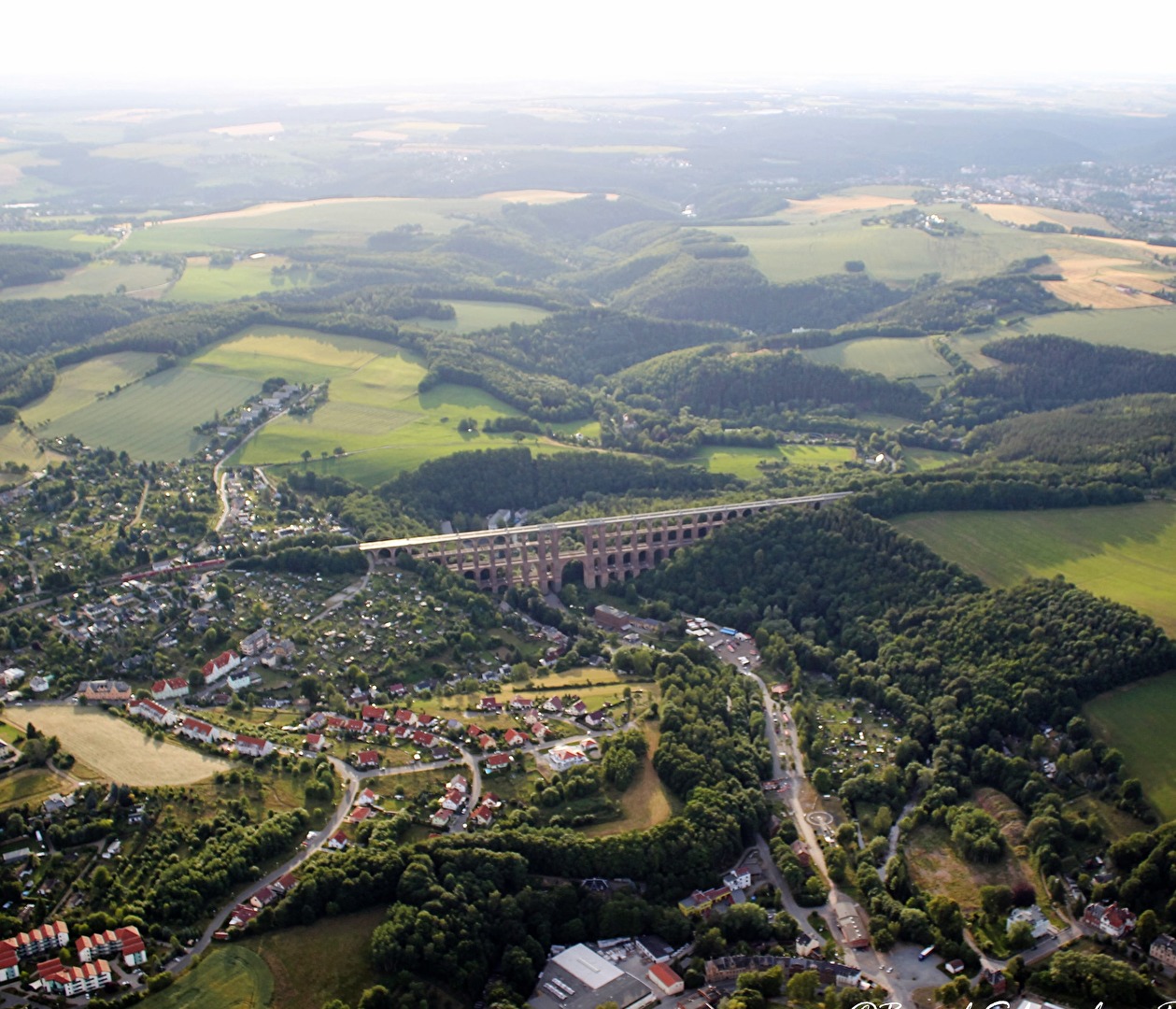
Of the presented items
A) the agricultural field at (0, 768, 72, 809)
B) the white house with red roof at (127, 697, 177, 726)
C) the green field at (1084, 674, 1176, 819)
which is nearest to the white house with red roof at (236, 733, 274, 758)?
the white house with red roof at (127, 697, 177, 726)

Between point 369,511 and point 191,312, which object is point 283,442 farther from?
point 191,312

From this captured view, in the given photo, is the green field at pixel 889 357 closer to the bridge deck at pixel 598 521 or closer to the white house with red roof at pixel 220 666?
the bridge deck at pixel 598 521

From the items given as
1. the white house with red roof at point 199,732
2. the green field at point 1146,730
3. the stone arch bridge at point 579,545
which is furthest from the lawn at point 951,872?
the stone arch bridge at point 579,545

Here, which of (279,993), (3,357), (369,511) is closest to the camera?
(279,993)

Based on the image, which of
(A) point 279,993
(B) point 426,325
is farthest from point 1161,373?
(A) point 279,993

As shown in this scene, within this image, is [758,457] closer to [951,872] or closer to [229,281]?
[951,872]
